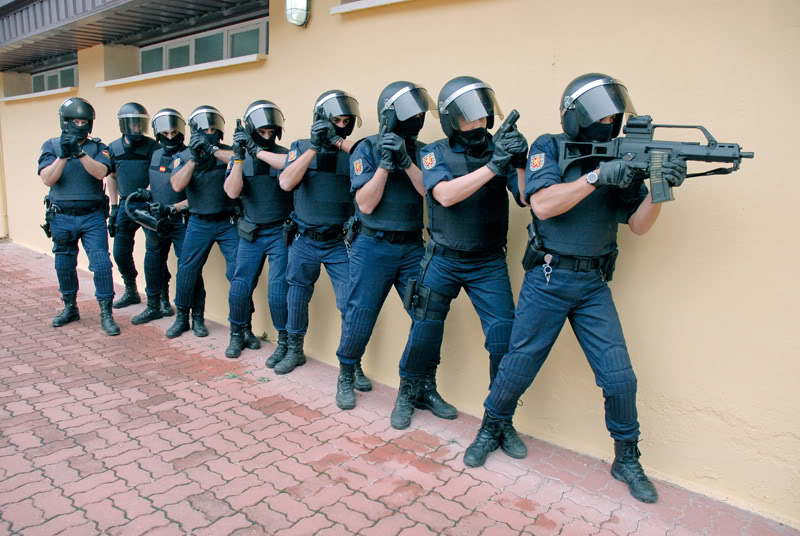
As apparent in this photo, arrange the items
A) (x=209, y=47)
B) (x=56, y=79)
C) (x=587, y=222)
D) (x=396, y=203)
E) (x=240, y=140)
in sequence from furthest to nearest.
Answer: (x=56, y=79) < (x=209, y=47) < (x=240, y=140) < (x=396, y=203) < (x=587, y=222)

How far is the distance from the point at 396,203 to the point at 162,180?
2.79 metres

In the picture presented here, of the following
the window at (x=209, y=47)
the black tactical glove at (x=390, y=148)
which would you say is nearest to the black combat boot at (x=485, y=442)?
the black tactical glove at (x=390, y=148)

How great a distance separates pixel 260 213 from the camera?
457 cm

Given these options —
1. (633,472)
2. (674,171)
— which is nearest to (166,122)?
(674,171)

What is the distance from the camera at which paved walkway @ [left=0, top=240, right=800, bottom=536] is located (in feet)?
8.48

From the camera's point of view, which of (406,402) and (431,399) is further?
(431,399)

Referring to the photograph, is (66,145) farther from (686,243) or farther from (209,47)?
(686,243)

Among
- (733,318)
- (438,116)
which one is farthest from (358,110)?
(733,318)

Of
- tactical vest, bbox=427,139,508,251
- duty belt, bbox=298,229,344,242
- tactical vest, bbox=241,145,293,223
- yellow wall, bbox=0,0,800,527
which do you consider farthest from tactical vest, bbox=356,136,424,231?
tactical vest, bbox=241,145,293,223

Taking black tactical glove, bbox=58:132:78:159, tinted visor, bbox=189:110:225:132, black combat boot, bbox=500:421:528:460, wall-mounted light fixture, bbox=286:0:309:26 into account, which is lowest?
black combat boot, bbox=500:421:528:460

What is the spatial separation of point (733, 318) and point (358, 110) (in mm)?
2623

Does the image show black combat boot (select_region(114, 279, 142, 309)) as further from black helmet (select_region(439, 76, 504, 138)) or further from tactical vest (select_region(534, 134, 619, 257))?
tactical vest (select_region(534, 134, 619, 257))

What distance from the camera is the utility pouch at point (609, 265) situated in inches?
112

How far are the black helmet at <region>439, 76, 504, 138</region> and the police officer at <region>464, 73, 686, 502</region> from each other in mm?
382
